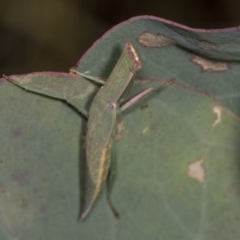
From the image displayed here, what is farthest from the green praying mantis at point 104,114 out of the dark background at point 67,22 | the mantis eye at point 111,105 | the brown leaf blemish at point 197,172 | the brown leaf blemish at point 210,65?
the dark background at point 67,22

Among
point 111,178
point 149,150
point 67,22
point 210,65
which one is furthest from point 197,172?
point 67,22

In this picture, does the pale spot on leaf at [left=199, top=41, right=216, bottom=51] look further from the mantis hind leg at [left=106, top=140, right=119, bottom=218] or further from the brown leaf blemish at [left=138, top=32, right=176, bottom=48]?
the mantis hind leg at [left=106, top=140, right=119, bottom=218]

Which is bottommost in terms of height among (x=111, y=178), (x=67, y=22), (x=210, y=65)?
(x=111, y=178)

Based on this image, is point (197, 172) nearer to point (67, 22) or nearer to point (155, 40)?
point (155, 40)

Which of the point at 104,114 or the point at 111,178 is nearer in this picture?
the point at 111,178

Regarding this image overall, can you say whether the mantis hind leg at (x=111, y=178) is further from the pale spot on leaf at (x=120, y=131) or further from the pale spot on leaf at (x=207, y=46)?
the pale spot on leaf at (x=207, y=46)

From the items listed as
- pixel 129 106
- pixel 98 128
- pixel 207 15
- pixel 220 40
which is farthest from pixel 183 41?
pixel 207 15
